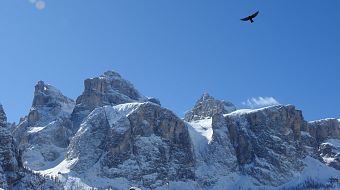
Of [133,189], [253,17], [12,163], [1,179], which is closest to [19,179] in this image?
[12,163]

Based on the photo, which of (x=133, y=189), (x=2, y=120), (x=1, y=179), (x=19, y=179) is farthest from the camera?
(x=2, y=120)

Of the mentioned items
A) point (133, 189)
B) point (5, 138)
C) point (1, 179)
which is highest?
point (5, 138)

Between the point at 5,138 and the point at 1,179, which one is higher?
the point at 5,138

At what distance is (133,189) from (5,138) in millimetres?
110955

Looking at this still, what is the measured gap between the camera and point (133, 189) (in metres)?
82.9

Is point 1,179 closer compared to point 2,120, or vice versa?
point 1,179

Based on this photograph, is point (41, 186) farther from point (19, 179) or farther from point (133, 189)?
point (133, 189)

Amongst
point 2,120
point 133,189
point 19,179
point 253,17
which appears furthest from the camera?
point 2,120

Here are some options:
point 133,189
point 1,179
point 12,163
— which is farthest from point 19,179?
point 133,189

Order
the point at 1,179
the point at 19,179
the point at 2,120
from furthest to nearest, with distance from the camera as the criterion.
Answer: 1. the point at 2,120
2. the point at 19,179
3. the point at 1,179

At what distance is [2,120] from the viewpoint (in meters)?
192

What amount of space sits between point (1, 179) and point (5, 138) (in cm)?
3434

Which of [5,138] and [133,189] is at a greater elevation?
[5,138]

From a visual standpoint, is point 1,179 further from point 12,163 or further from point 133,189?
point 133,189
